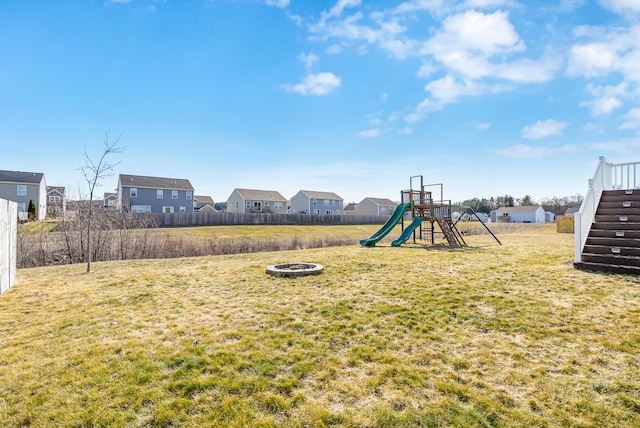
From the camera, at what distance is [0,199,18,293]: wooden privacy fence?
5.82 meters

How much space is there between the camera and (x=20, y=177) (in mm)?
32750

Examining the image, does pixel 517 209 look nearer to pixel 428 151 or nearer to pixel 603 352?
pixel 428 151

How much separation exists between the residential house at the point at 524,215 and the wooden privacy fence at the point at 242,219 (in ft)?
116

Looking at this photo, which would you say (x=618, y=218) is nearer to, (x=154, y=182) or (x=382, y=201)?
(x=154, y=182)

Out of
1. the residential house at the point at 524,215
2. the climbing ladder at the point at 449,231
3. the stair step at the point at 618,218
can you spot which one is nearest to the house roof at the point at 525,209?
the residential house at the point at 524,215

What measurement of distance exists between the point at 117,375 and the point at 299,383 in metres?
1.73

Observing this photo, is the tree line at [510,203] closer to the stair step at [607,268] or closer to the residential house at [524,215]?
the residential house at [524,215]

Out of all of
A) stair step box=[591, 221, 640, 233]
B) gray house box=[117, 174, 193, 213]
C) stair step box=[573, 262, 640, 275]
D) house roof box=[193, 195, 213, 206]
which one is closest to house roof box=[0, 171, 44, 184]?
gray house box=[117, 174, 193, 213]

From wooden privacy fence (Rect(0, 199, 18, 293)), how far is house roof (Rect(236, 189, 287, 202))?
3922 cm

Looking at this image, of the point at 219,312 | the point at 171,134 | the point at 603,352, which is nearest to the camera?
the point at 603,352

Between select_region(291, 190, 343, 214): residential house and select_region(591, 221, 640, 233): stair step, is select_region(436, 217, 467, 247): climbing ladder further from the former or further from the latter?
select_region(291, 190, 343, 214): residential house

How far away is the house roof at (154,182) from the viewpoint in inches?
1432

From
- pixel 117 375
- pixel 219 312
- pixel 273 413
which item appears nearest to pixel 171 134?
pixel 219 312

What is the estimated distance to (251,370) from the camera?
2.97 meters
